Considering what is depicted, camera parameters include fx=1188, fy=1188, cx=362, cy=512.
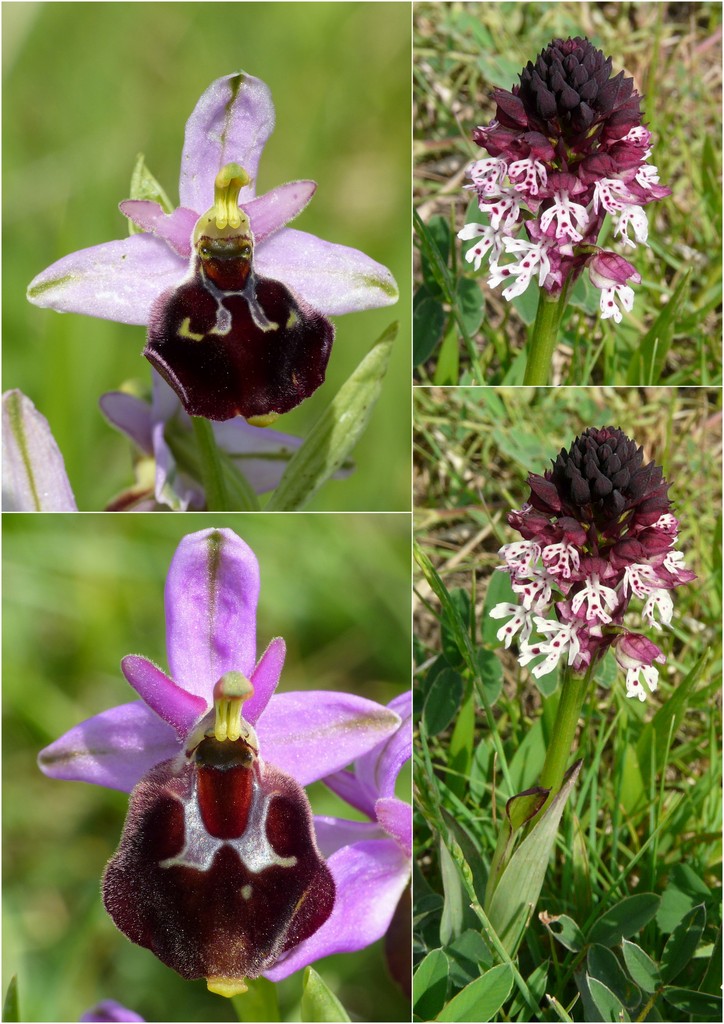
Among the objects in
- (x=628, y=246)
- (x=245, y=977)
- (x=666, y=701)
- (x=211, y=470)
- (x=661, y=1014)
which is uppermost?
(x=628, y=246)

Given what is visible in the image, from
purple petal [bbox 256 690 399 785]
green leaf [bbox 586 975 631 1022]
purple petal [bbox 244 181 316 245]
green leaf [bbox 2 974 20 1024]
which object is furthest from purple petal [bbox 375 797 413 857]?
purple petal [bbox 244 181 316 245]

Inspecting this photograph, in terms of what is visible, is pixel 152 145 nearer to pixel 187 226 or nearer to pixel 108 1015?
pixel 187 226

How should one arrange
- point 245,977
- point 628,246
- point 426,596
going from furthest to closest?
1. point 426,596
2. point 628,246
3. point 245,977

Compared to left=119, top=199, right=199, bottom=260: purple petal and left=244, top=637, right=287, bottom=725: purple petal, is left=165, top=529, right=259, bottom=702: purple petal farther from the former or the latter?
left=119, top=199, right=199, bottom=260: purple petal

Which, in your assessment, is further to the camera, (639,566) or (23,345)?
(23,345)

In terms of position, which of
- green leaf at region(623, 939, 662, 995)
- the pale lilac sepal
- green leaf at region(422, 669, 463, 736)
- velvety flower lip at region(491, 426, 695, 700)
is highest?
velvety flower lip at region(491, 426, 695, 700)

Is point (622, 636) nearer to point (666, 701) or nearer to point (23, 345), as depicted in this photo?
point (666, 701)

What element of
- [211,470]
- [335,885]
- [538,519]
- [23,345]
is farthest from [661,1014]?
[23,345]
